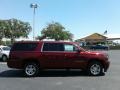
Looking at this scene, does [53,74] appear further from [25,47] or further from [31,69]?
[25,47]

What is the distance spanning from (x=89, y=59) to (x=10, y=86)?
4.94 metres

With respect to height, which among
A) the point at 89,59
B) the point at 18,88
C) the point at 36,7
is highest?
the point at 36,7

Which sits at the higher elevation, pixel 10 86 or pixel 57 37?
pixel 57 37

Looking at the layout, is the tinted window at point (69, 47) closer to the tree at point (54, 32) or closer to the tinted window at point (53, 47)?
the tinted window at point (53, 47)

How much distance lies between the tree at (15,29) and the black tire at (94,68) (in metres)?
79.4

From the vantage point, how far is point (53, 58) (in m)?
15.9

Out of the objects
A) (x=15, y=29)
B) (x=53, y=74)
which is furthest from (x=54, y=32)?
(x=53, y=74)

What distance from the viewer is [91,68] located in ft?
52.5

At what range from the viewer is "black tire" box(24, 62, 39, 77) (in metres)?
15.8

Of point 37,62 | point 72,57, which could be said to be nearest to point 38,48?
point 37,62

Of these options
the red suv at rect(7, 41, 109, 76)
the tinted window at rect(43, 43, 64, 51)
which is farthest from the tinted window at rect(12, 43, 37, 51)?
the tinted window at rect(43, 43, 64, 51)

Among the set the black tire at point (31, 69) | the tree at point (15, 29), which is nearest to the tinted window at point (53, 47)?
the black tire at point (31, 69)

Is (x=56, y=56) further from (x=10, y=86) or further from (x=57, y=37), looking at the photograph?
(x=57, y=37)

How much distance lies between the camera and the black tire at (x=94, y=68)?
15984 millimetres
